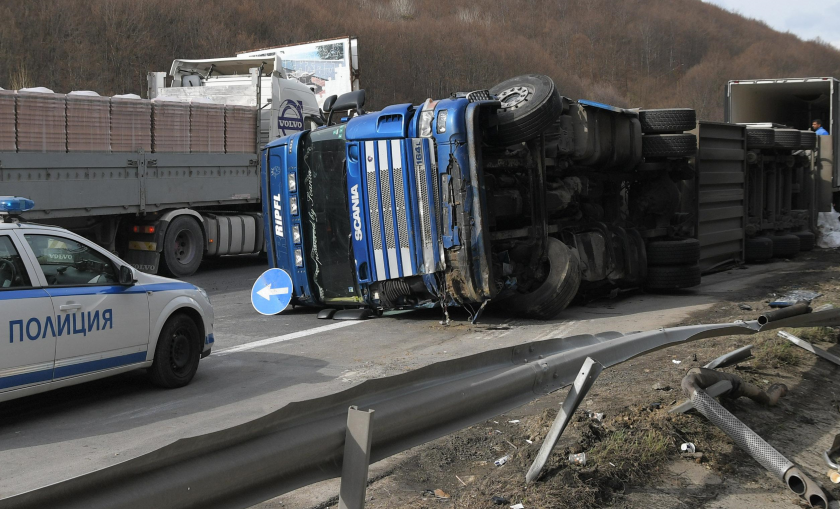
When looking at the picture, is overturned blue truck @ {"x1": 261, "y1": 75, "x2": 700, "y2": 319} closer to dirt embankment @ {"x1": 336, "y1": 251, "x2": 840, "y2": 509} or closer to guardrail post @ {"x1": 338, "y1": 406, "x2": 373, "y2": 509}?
dirt embankment @ {"x1": 336, "y1": 251, "x2": 840, "y2": 509}

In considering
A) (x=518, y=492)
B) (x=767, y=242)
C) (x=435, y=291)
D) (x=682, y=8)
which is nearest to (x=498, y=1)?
(x=682, y=8)

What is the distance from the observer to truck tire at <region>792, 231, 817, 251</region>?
17.2 meters

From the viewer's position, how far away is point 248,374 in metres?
7.29

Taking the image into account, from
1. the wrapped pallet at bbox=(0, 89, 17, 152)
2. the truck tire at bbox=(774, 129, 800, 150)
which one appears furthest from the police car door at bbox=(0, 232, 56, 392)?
the truck tire at bbox=(774, 129, 800, 150)

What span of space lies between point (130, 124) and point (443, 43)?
37433 millimetres

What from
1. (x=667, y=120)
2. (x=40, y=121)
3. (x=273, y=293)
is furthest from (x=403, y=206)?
(x=40, y=121)

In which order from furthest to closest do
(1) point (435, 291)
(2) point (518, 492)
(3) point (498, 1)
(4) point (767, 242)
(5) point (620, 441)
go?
(3) point (498, 1)
(4) point (767, 242)
(1) point (435, 291)
(5) point (620, 441)
(2) point (518, 492)

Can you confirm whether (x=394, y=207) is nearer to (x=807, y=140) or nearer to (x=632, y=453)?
(x=632, y=453)

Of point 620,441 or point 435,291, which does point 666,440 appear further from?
point 435,291

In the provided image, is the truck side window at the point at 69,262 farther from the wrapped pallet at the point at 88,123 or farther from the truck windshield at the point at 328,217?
the wrapped pallet at the point at 88,123

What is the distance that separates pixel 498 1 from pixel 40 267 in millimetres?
71067

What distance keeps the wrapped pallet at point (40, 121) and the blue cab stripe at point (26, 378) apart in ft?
22.4

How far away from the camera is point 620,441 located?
15.4ft

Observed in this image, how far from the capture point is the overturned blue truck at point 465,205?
8.79 metres
